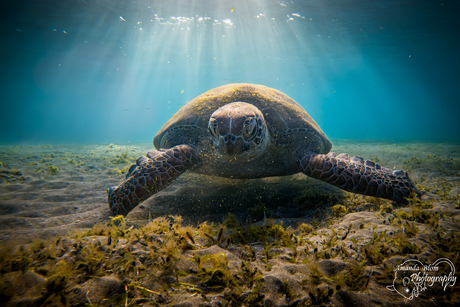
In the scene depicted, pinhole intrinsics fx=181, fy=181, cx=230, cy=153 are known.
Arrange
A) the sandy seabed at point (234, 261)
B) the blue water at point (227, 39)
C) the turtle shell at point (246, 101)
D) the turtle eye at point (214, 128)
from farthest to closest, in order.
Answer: the blue water at point (227, 39) < the turtle shell at point (246, 101) < the turtle eye at point (214, 128) < the sandy seabed at point (234, 261)

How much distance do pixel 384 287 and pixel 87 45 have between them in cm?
3823

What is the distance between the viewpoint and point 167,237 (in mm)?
1637

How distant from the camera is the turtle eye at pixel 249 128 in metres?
2.69

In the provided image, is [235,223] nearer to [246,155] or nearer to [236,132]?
[246,155]

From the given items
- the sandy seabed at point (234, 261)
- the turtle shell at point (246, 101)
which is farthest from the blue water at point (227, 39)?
the sandy seabed at point (234, 261)

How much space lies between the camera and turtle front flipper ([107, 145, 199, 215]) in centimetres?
265

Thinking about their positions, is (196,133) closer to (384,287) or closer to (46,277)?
(46,277)

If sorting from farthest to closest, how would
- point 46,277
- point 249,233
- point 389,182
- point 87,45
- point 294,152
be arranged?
point 87,45 → point 294,152 → point 389,182 → point 249,233 → point 46,277

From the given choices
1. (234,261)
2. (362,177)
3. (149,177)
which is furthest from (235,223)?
(362,177)

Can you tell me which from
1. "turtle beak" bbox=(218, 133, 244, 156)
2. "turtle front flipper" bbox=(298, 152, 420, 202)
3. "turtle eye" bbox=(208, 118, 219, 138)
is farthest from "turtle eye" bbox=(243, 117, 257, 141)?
"turtle front flipper" bbox=(298, 152, 420, 202)

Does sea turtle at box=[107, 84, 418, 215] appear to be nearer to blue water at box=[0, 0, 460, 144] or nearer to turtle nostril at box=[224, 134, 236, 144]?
turtle nostril at box=[224, 134, 236, 144]

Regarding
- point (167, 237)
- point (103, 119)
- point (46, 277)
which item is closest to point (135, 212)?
point (167, 237)
